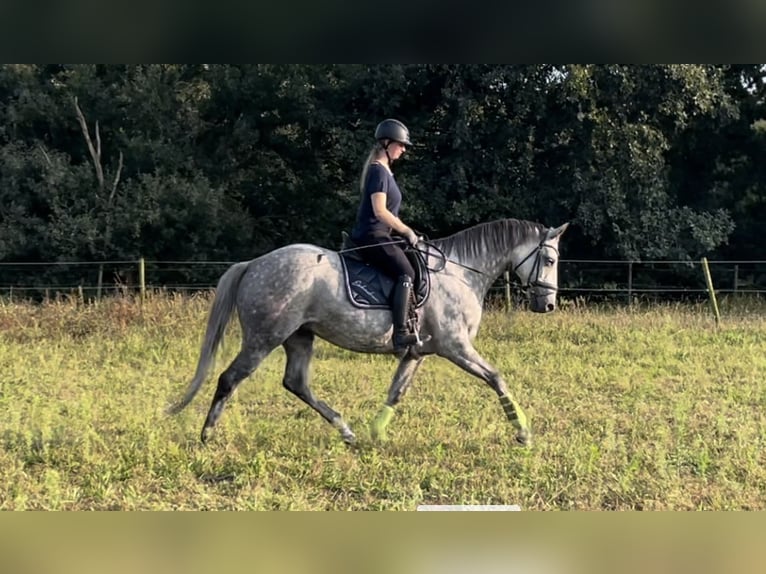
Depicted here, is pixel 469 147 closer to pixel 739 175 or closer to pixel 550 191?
pixel 550 191

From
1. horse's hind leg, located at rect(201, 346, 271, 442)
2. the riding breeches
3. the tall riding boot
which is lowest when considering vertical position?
horse's hind leg, located at rect(201, 346, 271, 442)

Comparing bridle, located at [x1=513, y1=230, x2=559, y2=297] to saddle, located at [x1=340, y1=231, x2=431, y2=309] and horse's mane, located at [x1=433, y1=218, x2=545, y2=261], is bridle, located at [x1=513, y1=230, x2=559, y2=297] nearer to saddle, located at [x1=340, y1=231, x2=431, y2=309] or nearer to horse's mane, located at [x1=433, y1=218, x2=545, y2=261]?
horse's mane, located at [x1=433, y1=218, x2=545, y2=261]

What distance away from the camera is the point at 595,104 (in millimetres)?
15961

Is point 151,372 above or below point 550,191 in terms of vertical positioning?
below

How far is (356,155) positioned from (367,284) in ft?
41.9

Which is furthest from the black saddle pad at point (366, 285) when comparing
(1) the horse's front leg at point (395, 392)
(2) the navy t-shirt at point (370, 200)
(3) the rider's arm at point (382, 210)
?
(1) the horse's front leg at point (395, 392)

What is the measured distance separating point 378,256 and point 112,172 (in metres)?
16.3

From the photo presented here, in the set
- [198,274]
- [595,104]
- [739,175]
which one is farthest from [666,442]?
[739,175]

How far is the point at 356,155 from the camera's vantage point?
Answer: 1730 centimetres

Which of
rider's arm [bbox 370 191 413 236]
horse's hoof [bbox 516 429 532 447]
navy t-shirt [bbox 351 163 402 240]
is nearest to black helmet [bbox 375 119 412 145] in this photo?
navy t-shirt [bbox 351 163 402 240]

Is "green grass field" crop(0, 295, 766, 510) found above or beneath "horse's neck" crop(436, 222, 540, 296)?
beneath

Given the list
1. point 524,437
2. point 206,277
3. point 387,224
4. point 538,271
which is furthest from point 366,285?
point 206,277

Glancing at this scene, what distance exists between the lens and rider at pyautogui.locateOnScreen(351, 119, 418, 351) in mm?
4816

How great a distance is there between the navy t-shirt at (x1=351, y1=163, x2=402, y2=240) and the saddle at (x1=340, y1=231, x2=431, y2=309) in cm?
16
